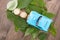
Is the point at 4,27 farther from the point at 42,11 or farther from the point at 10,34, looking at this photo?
the point at 42,11

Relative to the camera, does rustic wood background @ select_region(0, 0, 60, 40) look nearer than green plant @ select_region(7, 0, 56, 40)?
No

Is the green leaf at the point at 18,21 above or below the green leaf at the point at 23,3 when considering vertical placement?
below

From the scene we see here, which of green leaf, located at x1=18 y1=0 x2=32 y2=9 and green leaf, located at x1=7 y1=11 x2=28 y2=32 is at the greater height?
green leaf, located at x1=18 y1=0 x2=32 y2=9

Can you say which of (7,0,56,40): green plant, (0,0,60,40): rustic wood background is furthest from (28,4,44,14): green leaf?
(0,0,60,40): rustic wood background

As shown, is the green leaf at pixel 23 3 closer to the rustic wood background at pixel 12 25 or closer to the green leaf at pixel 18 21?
the green leaf at pixel 18 21

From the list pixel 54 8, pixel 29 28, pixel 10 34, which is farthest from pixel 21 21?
pixel 54 8

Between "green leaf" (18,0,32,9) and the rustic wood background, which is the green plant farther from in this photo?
the rustic wood background

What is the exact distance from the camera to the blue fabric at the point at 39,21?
90cm

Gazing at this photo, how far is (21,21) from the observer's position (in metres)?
0.98

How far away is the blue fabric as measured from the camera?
904 mm

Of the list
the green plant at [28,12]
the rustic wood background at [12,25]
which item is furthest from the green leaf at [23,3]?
the rustic wood background at [12,25]

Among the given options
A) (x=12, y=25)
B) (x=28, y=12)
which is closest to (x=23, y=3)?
(x=28, y=12)

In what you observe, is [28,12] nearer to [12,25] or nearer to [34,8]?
[34,8]

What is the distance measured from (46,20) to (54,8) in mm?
368
